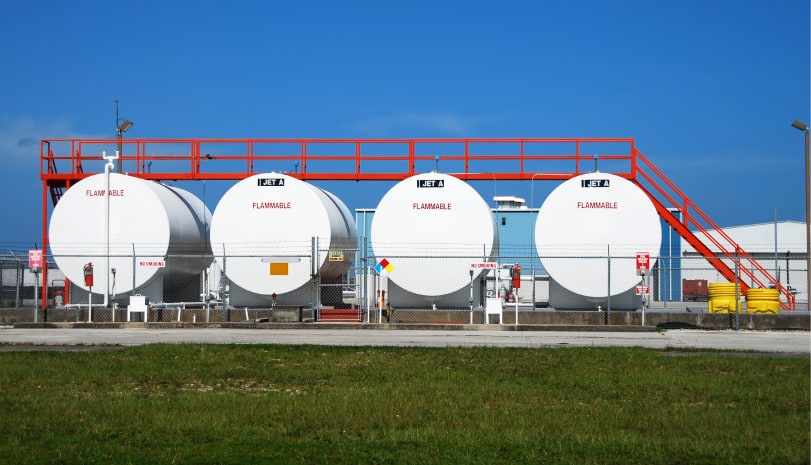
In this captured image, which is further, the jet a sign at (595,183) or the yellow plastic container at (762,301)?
the yellow plastic container at (762,301)

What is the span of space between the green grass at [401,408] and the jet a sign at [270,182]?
1113 cm

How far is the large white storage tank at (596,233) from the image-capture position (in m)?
28.0

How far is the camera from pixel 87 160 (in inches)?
1283

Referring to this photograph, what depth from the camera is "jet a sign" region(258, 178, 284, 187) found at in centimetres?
2855

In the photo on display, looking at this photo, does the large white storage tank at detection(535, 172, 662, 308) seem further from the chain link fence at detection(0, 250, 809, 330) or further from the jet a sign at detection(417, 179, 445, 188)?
the jet a sign at detection(417, 179, 445, 188)

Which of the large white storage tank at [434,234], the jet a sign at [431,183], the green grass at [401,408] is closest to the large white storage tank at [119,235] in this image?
the large white storage tank at [434,234]

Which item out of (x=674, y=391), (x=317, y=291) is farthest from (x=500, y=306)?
(x=674, y=391)

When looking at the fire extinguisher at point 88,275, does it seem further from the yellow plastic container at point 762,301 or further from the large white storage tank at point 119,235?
the yellow plastic container at point 762,301

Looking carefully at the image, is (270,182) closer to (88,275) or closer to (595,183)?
(88,275)

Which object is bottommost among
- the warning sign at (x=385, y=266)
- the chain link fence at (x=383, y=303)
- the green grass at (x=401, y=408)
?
the green grass at (x=401, y=408)

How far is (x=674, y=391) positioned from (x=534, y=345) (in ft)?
25.2

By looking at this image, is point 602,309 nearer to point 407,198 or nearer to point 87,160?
point 407,198

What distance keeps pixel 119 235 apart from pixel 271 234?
4.56 m

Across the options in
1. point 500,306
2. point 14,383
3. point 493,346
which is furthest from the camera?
point 500,306
